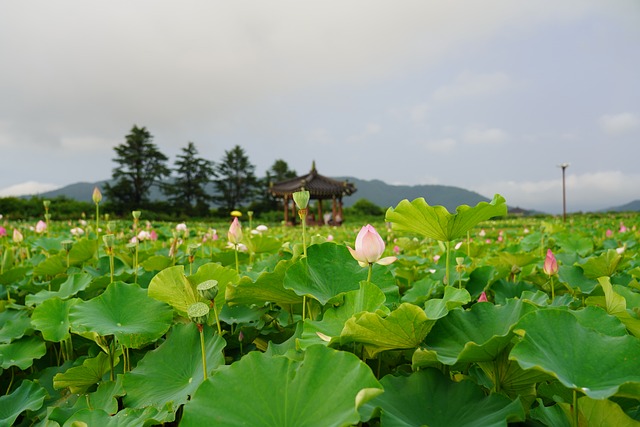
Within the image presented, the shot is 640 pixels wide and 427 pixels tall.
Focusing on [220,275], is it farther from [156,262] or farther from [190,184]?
[190,184]

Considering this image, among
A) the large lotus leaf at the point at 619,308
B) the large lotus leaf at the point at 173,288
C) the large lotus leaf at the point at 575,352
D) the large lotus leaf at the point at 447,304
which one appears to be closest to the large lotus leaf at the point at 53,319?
the large lotus leaf at the point at 173,288

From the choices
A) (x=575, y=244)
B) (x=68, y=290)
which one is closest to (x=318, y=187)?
(x=575, y=244)

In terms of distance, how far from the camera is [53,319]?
3.43 feet

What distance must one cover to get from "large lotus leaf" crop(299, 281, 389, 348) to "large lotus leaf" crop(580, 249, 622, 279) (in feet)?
2.57

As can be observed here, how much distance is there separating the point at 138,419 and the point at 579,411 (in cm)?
61

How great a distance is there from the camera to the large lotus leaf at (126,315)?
34.0 inches

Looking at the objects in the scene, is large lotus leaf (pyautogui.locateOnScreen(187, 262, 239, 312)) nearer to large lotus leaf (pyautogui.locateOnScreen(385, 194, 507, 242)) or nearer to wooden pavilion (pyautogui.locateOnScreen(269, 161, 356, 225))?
large lotus leaf (pyautogui.locateOnScreen(385, 194, 507, 242))

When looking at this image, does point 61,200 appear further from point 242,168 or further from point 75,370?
point 75,370

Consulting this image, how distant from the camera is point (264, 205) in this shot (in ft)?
119

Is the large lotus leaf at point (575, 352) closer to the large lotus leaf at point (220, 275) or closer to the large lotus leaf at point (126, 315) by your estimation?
the large lotus leaf at point (220, 275)

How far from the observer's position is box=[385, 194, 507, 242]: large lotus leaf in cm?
79

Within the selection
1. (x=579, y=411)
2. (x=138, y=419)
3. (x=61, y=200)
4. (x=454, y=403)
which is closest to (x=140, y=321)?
(x=138, y=419)

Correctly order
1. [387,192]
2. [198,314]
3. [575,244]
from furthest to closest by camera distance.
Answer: [387,192], [575,244], [198,314]

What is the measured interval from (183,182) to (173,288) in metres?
37.2
